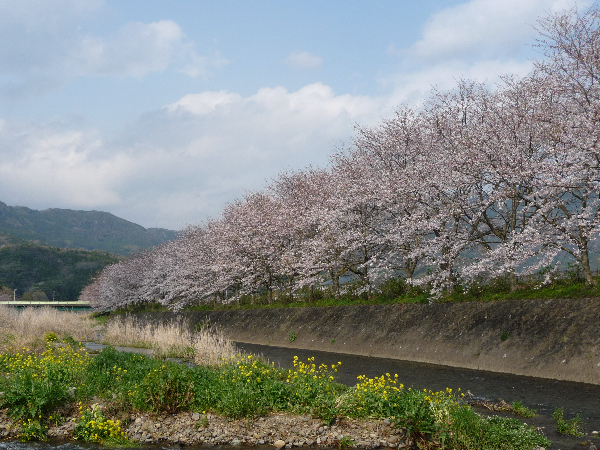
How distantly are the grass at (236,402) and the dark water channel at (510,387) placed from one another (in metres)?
2.02

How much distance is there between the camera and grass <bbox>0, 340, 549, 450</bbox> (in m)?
10.1

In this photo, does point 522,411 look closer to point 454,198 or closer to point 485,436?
point 485,436

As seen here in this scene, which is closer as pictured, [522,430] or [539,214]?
[522,430]

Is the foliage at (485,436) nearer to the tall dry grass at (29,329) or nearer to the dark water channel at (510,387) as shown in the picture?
the dark water channel at (510,387)

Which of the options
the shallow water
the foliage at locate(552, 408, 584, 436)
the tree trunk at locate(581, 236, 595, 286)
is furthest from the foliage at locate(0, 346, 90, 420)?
the tree trunk at locate(581, 236, 595, 286)

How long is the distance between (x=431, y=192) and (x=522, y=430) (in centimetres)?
2051

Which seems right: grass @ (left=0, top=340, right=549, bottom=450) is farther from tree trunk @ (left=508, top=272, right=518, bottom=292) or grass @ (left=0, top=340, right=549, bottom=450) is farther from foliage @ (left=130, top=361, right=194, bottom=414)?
tree trunk @ (left=508, top=272, right=518, bottom=292)

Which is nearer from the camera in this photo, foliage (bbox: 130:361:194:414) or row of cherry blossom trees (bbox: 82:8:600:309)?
foliage (bbox: 130:361:194:414)

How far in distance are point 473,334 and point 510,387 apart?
595 centimetres

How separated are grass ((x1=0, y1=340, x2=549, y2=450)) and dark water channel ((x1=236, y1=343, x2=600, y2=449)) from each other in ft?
6.64

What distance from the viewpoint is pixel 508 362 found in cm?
2009

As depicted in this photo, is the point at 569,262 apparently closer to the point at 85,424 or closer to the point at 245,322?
the point at 85,424

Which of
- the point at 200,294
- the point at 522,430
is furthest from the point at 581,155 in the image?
the point at 200,294

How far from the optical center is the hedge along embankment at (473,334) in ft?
60.7
